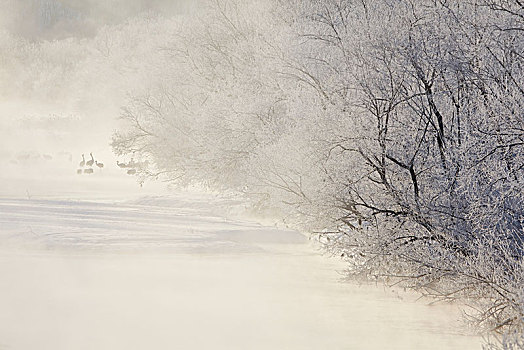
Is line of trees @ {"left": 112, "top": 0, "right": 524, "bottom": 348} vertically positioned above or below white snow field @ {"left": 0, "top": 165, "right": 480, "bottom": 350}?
above

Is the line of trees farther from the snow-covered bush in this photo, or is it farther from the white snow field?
the white snow field

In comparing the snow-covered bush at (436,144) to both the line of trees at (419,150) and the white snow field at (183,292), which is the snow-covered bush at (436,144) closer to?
the line of trees at (419,150)

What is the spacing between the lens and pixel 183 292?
12812 millimetres

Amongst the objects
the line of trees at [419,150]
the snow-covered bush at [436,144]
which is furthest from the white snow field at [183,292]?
the snow-covered bush at [436,144]

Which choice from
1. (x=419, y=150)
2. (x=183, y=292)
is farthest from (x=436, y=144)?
(x=183, y=292)

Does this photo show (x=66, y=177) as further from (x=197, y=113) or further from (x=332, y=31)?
(x=332, y=31)

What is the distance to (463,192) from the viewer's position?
11.3 meters

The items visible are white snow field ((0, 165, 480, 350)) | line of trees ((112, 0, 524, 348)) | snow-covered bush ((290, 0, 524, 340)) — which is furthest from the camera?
snow-covered bush ((290, 0, 524, 340))

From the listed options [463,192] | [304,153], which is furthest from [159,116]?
[463,192]

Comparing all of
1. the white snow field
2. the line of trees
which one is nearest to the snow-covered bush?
the line of trees

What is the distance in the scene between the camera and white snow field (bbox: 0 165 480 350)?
33.3 feet

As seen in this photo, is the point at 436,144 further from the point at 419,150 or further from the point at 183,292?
the point at 183,292

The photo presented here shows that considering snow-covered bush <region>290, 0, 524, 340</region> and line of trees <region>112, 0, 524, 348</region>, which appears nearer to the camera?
line of trees <region>112, 0, 524, 348</region>

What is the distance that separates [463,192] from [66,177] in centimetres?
3145
